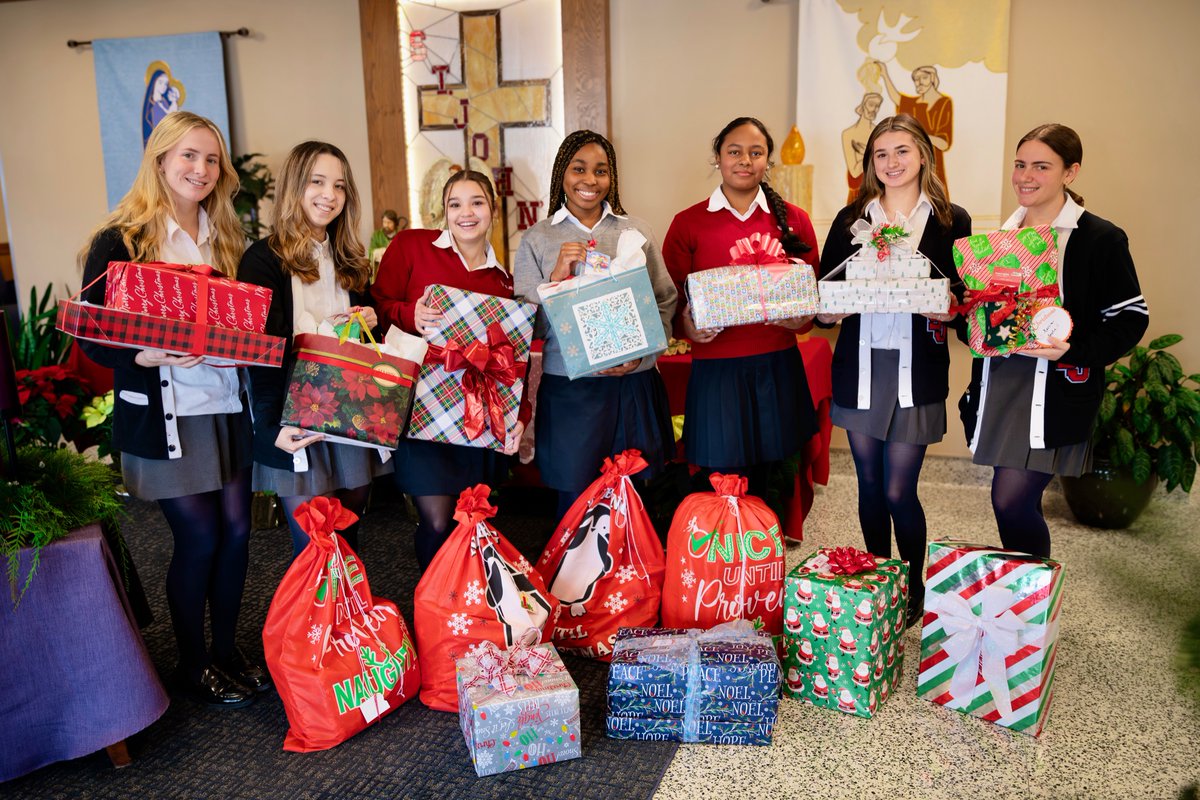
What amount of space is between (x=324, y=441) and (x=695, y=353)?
3.47 feet

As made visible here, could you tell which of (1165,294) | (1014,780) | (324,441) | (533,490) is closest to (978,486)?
(1165,294)

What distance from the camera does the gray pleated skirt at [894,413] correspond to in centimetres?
236

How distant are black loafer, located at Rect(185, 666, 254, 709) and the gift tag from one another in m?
2.12

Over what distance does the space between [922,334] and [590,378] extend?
34.6 inches

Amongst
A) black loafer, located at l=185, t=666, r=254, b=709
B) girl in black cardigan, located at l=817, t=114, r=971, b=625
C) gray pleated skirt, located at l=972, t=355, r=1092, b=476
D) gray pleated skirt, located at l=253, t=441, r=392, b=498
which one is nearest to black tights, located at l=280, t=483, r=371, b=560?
gray pleated skirt, located at l=253, t=441, r=392, b=498

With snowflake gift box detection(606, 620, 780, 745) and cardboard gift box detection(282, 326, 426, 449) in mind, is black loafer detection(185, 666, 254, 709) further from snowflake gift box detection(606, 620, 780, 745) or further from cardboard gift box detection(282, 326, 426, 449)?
snowflake gift box detection(606, 620, 780, 745)

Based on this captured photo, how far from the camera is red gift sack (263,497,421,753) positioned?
6.68 ft

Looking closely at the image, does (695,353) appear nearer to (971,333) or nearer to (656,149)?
(971,333)

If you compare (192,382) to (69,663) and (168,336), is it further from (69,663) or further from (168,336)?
(69,663)

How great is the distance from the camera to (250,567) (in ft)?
10.3

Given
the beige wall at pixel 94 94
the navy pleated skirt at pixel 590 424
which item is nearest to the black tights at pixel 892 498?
the navy pleated skirt at pixel 590 424

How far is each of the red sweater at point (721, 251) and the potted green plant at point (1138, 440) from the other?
1.37 meters

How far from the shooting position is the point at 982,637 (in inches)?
83.0

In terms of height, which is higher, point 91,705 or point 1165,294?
point 1165,294
